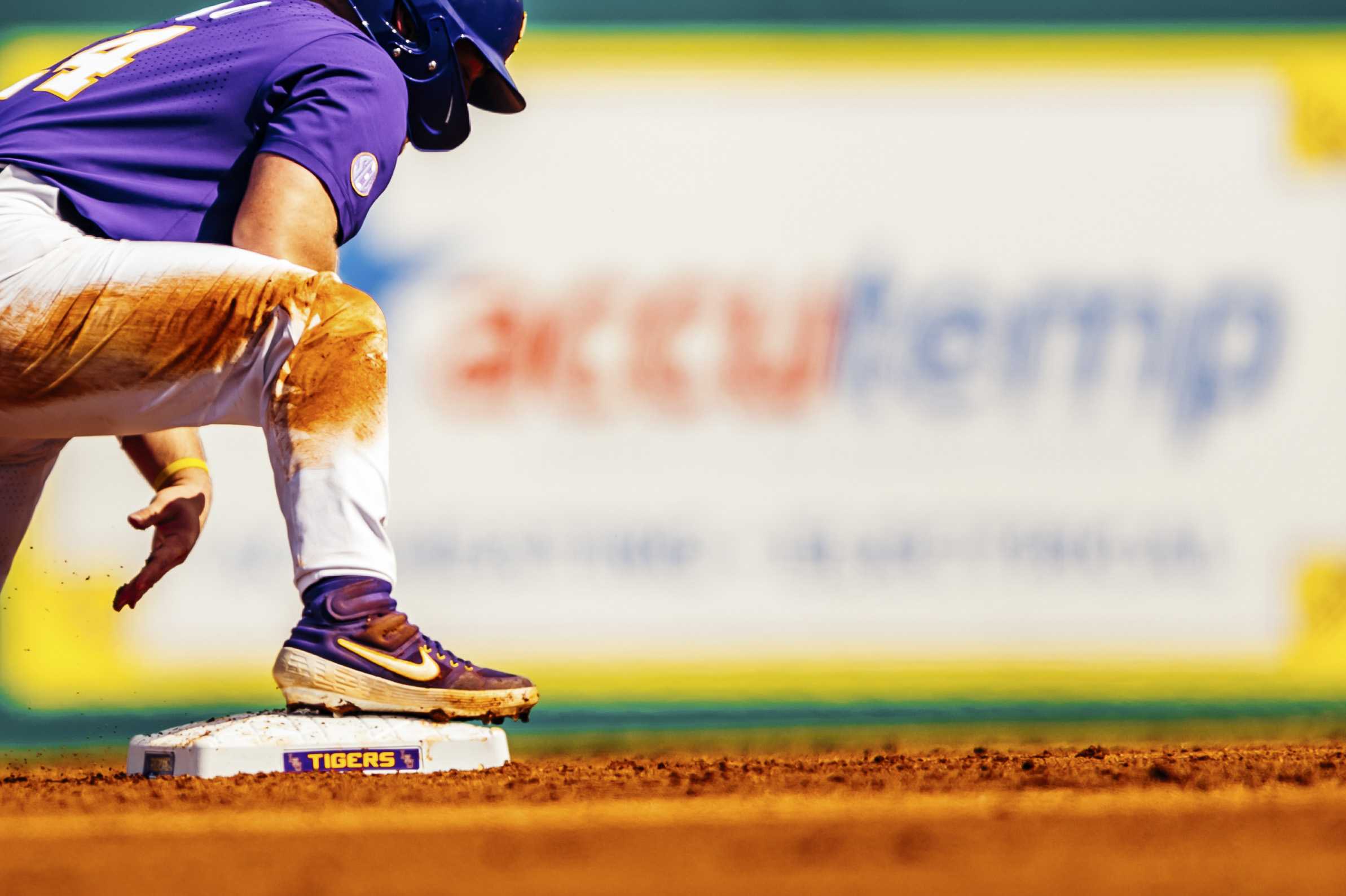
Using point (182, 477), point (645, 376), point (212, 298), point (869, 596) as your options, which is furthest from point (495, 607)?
point (212, 298)

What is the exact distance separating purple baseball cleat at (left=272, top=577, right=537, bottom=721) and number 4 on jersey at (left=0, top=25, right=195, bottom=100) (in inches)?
33.6

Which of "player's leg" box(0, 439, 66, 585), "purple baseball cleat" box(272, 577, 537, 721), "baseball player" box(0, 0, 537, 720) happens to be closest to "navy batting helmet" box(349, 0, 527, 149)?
"baseball player" box(0, 0, 537, 720)

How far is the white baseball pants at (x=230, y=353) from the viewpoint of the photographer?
207cm

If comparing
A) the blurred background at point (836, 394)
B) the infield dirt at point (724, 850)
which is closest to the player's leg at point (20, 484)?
the infield dirt at point (724, 850)

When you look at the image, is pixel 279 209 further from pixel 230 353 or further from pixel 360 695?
pixel 360 695

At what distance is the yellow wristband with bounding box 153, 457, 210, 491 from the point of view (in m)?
2.58

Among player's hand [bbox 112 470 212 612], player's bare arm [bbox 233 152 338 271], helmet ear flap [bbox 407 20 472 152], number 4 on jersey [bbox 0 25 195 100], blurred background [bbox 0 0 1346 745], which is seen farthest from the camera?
blurred background [bbox 0 0 1346 745]

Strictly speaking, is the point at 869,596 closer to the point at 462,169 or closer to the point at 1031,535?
the point at 1031,535

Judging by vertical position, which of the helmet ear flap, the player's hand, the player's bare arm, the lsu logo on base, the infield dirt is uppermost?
the helmet ear flap

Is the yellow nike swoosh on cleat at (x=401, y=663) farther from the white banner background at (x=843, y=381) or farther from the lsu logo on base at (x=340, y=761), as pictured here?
the white banner background at (x=843, y=381)

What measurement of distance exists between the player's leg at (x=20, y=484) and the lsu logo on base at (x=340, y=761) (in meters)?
0.82

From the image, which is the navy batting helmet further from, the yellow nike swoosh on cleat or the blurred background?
the blurred background

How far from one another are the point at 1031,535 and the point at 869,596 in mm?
507

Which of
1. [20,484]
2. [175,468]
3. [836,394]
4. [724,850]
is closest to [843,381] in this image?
[836,394]
